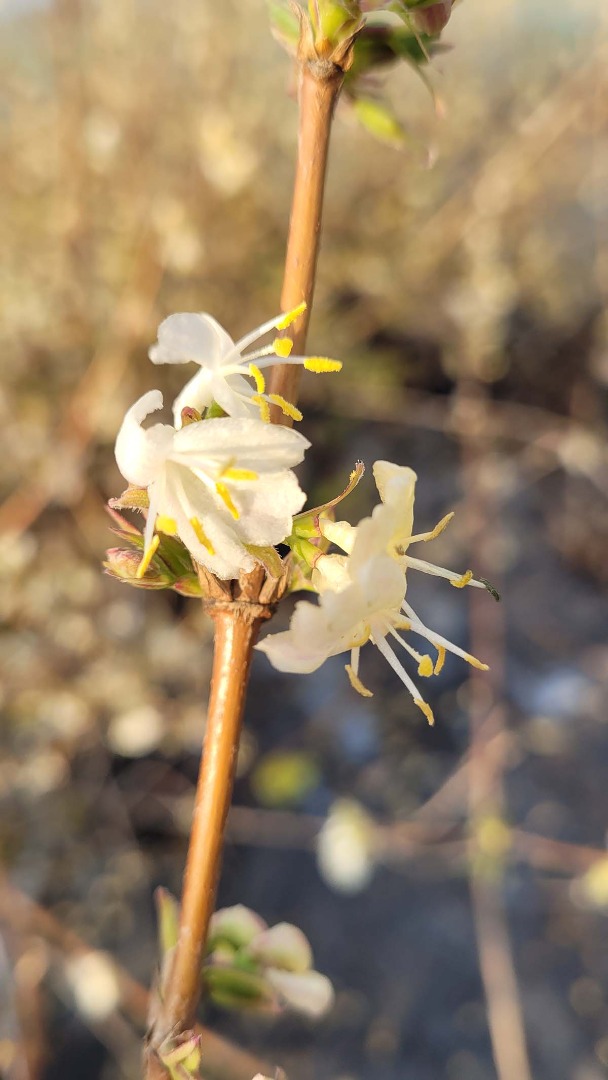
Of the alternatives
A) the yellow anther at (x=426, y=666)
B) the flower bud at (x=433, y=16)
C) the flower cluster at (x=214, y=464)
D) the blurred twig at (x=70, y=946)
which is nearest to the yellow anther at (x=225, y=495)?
the flower cluster at (x=214, y=464)

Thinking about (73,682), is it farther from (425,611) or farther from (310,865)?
(425,611)

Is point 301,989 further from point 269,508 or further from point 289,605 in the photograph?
point 289,605

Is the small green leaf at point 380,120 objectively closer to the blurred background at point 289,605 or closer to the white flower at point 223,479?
the white flower at point 223,479

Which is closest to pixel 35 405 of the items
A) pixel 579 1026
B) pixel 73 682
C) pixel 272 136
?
pixel 73 682

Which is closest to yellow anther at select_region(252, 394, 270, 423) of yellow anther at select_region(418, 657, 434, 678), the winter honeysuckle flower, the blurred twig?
the winter honeysuckle flower

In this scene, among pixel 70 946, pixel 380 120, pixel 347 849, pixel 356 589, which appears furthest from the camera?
pixel 347 849

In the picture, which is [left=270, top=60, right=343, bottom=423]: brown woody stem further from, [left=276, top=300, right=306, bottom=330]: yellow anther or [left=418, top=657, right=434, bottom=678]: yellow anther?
[left=418, top=657, right=434, bottom=678]: yellow anther

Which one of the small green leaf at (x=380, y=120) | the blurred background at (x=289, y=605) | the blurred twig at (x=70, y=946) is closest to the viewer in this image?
the small green leaf at (x=380, y=120)

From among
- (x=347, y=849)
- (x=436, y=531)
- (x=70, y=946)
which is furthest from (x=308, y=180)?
(x=347, y=849)
